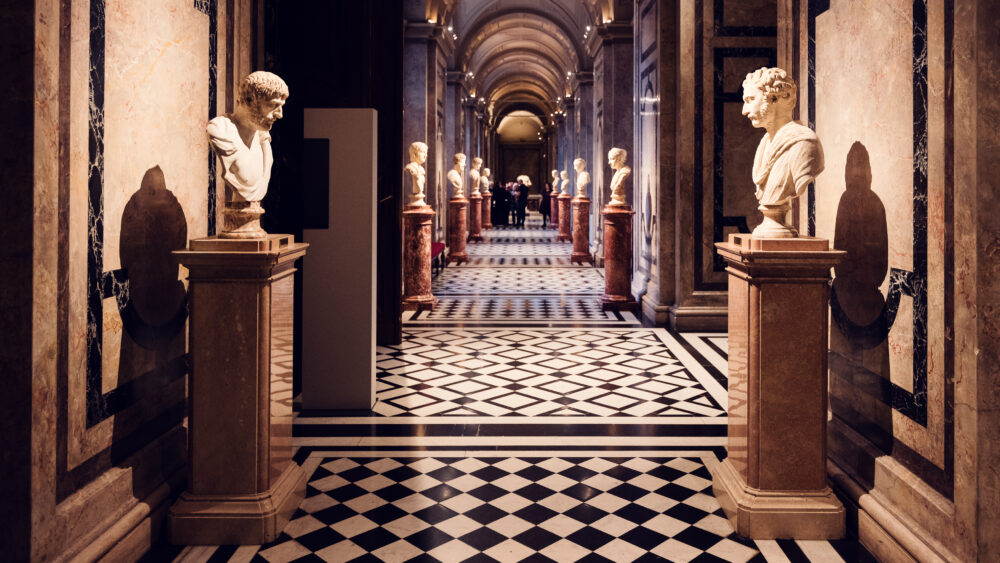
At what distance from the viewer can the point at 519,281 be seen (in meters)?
12.8

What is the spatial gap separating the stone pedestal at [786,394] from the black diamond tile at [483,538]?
3.48ft

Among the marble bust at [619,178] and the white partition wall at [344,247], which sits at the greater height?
the marble bust at [619,178]

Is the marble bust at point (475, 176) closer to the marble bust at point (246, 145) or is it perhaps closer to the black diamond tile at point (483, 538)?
the marble bust at point (246, 145)

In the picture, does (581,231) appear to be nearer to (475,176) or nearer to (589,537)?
(475,176)

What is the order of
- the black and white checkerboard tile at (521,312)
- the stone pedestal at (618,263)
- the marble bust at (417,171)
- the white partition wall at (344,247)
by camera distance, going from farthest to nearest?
the marble bust at (417,171), the stone pedestal at (618,263), the black and white checkerboard tile at (521,312), the white partition wall at (344,247)

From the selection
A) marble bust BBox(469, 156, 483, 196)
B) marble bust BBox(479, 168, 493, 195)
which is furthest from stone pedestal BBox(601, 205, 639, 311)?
marble bust BBox(479, 168, 493, 195)

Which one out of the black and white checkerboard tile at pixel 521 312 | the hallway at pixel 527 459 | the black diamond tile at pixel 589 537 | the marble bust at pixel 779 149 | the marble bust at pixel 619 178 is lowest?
the black diamond tile at pixel 589 537

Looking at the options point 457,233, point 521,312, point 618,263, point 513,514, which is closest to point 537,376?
point 513,514

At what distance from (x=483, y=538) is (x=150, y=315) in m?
1.78

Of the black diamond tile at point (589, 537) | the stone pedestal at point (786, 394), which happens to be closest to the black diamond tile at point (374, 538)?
the black diamond tile at point (589, 537)

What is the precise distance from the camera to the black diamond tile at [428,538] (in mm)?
3264

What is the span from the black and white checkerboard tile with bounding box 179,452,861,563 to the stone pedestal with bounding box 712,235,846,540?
0.41 feet

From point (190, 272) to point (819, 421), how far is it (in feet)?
9.04

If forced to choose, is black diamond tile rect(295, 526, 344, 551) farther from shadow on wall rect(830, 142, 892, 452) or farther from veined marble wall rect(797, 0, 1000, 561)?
shadow on wall rect(830, 142, 892, 452)
